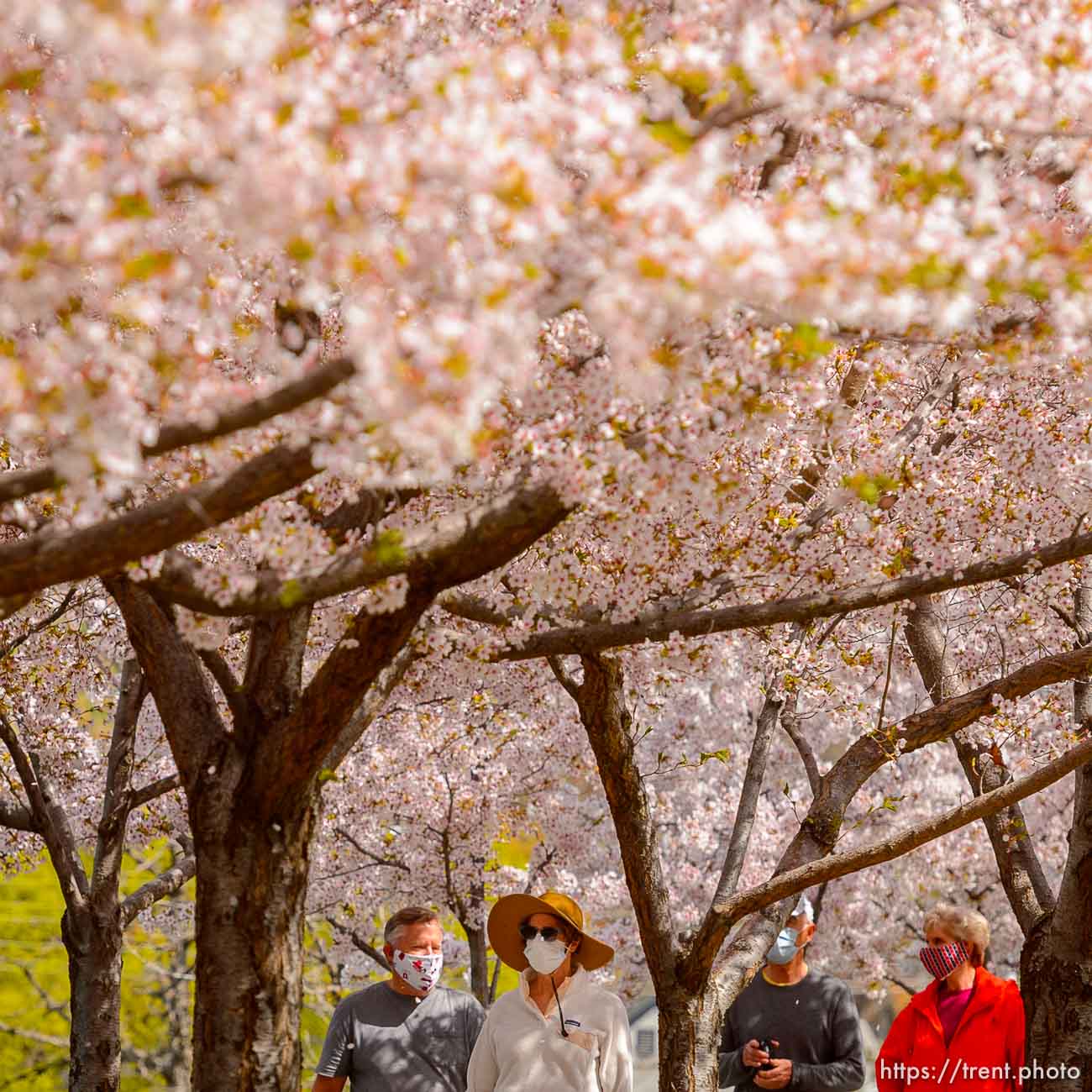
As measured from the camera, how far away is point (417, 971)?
5.91 m

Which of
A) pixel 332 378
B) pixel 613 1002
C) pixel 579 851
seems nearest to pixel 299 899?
pixel 613 1002

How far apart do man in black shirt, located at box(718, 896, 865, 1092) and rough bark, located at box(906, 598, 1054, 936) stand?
5.31 feet

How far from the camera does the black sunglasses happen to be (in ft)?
18.9

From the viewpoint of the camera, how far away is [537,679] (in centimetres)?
1039

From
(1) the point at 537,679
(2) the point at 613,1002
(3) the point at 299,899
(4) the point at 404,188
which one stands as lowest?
(2) the point at 613,1002

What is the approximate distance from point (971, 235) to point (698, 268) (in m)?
0.83

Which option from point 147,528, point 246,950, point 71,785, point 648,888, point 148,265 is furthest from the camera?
point 71,785

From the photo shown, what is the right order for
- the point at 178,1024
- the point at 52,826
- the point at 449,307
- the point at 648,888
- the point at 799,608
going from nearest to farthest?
the point at 449,307 → the point at 799,608 → the point at 648,888 → the point at 52,826 → the point at 178,1024

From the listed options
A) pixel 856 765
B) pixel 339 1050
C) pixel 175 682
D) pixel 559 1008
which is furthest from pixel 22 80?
pixel 856 765

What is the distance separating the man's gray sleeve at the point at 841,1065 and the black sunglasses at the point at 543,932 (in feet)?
5.26

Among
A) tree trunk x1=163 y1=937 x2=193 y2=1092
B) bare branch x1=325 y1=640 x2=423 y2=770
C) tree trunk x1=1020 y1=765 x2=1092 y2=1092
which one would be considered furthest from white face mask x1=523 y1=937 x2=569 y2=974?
tree trunk x1=163 y1=937 x2=193 y2=1092

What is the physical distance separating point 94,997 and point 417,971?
12.5ft

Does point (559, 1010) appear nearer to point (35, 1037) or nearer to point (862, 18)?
point (862, 18)

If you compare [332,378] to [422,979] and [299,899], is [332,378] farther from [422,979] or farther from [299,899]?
[422,979]
